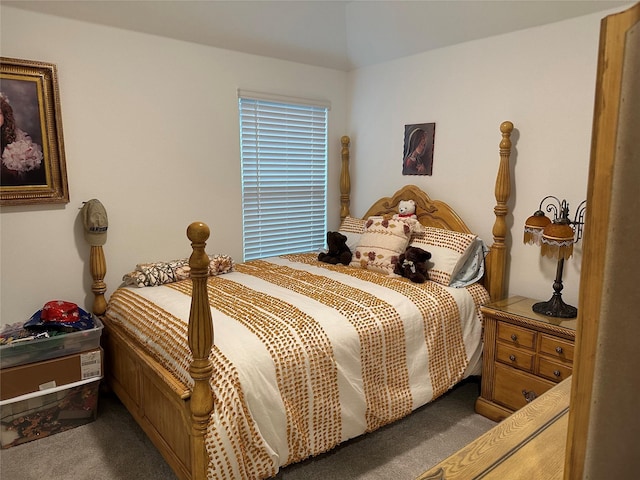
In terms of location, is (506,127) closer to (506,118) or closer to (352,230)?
(506,118)

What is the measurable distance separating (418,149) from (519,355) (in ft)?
5.63

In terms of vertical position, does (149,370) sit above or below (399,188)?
below

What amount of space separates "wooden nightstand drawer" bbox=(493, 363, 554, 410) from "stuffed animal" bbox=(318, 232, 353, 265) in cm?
132

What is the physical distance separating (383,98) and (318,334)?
2.40 metres

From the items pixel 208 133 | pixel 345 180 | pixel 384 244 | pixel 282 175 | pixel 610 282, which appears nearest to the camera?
pixel 610 282

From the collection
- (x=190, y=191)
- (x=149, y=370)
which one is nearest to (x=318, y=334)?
(x=149, y=370)

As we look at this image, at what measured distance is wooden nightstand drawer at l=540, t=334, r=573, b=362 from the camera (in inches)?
89.3

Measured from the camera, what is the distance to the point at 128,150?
9.53 ft

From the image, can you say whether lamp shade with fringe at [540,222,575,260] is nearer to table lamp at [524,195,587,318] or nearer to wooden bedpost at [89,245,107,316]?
table lamp at [524,195,587,318]

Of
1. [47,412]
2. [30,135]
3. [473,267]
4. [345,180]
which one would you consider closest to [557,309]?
[473,267]

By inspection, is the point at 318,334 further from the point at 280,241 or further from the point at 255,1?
the point at 255,1

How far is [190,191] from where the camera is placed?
3.22m

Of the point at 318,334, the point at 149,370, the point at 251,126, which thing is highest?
the point at 251,126

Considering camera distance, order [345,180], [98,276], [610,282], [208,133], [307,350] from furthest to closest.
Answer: [345,180], [208,133], [98,276], [307,350], [610,282]
